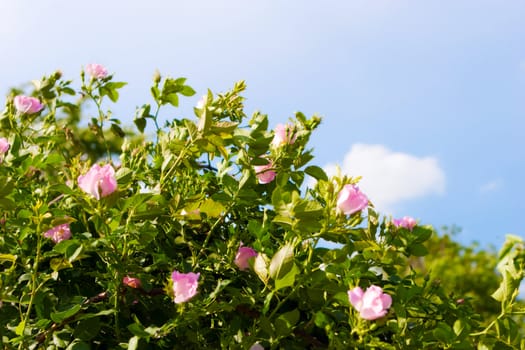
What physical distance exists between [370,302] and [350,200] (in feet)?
0.80

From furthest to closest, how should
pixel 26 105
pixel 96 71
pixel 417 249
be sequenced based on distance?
1. pixel 96 71
2. pixel 26 105
3. pixel 417 249

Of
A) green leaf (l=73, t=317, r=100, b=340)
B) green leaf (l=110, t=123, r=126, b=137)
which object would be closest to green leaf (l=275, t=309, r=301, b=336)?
green leaf (l=73, t=317, r=100, b=340)

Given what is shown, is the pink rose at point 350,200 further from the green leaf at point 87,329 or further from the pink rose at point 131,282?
the green leaf at point 87,329

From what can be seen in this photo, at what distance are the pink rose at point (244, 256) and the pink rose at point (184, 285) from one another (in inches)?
8.8

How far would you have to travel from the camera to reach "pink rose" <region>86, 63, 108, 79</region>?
2822 mm

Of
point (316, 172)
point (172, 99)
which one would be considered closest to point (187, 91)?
point (172, 99)

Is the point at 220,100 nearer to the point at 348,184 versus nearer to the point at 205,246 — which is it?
the point at 205,246

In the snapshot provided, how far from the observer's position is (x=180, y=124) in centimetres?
254

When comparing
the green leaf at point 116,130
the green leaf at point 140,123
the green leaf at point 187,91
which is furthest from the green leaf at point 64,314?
the green leaf at point 116,130

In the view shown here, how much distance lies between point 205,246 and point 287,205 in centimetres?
46

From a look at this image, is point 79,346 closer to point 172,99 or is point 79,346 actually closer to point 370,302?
point 370,302

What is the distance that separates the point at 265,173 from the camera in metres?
2.07

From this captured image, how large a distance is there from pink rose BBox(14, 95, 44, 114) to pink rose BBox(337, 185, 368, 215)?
4.89ft

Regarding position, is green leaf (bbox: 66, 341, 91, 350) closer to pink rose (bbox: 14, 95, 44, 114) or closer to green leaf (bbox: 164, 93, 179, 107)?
green leaf (bbox: 164, 93, 179, 107)
